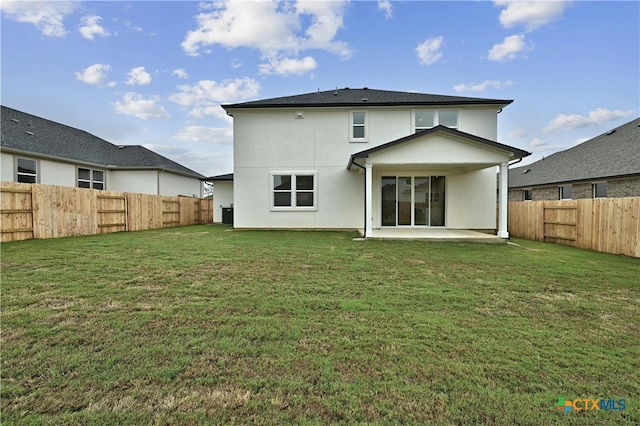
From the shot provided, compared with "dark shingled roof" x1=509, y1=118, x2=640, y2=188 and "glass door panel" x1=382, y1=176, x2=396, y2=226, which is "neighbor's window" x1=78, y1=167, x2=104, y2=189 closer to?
"glass door panel" x1=382, y1=176, x2=396, y2=226

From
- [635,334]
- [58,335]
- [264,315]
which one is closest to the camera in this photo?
[58,335]

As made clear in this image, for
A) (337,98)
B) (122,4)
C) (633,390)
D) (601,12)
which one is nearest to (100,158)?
(122,4)

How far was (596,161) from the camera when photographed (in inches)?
663

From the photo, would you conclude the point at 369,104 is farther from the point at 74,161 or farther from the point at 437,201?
the point at 74,161

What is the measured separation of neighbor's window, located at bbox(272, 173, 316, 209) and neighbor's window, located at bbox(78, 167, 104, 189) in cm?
1288

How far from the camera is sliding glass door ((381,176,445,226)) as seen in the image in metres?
13.4

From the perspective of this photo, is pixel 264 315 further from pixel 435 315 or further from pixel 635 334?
pixel 635 334

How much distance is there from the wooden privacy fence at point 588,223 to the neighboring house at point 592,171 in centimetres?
626

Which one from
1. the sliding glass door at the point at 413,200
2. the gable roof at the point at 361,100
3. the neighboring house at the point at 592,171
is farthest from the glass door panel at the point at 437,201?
the neighboring house at the point at 592,171

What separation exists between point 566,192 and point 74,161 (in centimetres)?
2900

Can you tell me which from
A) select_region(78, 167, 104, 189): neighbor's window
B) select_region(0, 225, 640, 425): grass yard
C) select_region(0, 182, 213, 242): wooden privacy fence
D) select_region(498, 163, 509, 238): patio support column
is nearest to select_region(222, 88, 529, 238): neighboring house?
select_region(498, 163, 509, 238): patio support column

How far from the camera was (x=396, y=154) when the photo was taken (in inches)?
424

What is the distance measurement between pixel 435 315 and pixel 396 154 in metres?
8.05

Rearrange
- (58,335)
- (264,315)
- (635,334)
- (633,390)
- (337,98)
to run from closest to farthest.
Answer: (633,390), (58,335), (635,334), (264,315), (337,98)
